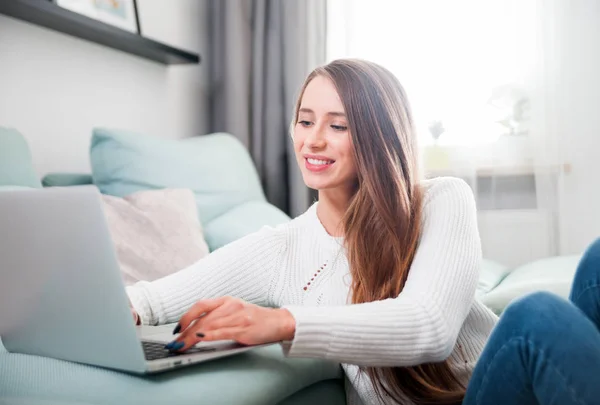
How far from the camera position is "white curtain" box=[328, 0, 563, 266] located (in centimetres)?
271

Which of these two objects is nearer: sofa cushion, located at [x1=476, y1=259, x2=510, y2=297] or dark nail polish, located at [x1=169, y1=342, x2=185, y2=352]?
dark nail polish, located at [x1=169, y1=342, x2=185, y2=352]

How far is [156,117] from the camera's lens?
2801 millimetres

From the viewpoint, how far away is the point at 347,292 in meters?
1.19

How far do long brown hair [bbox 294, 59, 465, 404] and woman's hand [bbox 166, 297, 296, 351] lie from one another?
261 millimetres

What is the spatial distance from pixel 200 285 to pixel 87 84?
4.45 feet

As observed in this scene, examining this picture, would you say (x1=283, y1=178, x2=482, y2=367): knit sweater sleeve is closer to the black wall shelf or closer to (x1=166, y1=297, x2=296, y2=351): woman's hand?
(x1=166, y1=297, x2=296, y2=351): woman's hand

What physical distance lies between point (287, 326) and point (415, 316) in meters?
0.18

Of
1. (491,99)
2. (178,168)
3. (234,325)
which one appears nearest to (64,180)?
(178,168)

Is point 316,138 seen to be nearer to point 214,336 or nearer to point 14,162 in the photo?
point 214,336

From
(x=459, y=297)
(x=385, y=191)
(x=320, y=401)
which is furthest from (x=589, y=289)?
(x=320, y=401)

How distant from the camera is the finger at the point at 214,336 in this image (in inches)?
33.6

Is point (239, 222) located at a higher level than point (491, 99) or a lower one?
lower

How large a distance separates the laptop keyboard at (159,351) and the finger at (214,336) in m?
0.01

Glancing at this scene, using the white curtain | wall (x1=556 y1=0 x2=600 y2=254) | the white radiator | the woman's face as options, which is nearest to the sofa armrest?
the woman's face
